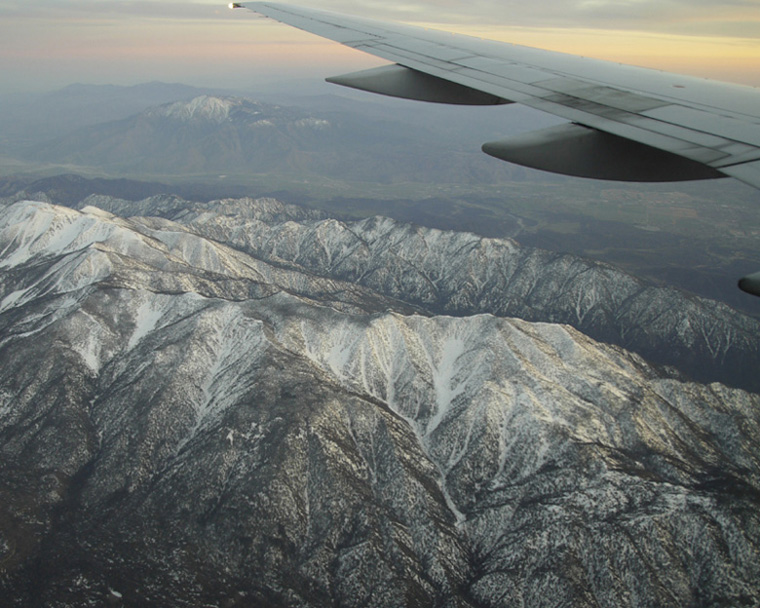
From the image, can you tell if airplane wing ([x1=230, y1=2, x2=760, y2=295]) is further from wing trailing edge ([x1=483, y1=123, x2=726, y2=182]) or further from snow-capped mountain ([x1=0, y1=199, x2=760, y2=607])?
snow-capped mountain ([x1=0, y1=199, x2=760, y2=607])

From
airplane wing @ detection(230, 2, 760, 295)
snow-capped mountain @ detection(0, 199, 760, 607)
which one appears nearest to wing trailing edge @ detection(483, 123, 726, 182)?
airplane wing @ detection(230, 2, 760, 295)

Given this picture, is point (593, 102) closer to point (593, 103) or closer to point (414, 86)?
point (593, 103)

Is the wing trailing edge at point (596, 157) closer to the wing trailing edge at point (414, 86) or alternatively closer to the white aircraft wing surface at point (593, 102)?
the white aircraft wing surface at point (593, 102)

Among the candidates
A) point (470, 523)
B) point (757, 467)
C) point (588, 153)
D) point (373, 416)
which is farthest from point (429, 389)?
point (588, 153)

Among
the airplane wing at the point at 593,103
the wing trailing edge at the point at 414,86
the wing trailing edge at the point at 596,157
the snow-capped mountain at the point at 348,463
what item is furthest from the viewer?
the snow-capped mountain at the point at 348,463

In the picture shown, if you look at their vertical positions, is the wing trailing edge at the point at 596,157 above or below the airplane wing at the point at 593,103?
below

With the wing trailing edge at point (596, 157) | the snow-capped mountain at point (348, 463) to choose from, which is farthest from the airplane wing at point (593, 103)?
the snow-capped mountain at point (348, 463)
